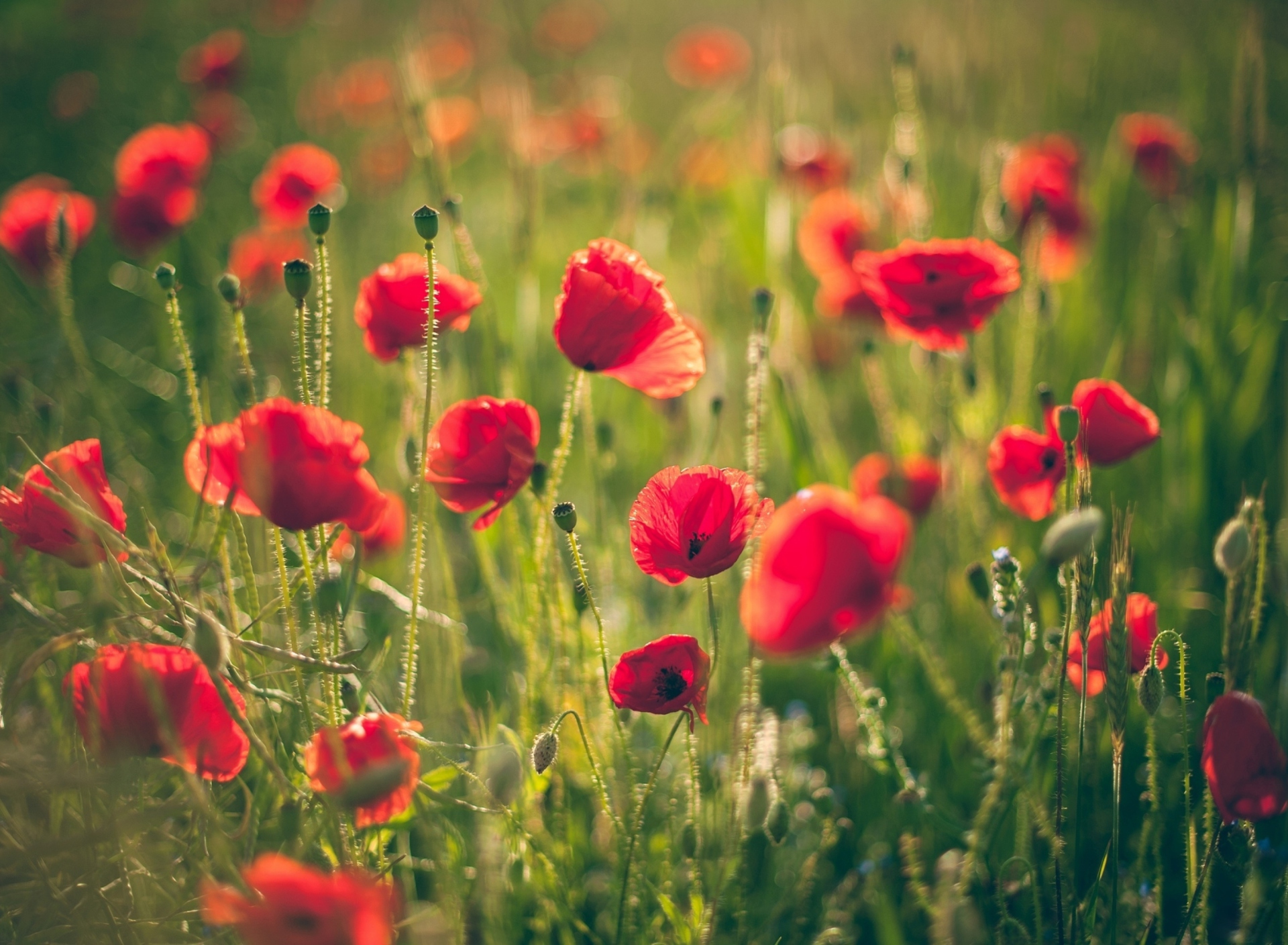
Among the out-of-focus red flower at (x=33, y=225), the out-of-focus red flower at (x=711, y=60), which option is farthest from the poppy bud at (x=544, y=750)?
the out-of-focus red flower at (x=711, y=60)

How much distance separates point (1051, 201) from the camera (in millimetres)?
2088

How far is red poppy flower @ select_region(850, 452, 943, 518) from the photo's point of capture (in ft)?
5.24

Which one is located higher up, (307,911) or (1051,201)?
(1051,201)

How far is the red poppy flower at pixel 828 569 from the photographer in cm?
70

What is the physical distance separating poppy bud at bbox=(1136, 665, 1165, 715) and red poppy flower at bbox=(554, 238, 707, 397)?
605 mm

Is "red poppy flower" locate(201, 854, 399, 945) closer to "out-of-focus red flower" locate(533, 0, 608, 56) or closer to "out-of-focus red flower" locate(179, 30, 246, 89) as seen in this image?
"out-of-focus red flower" locate(179, 30, 246, 89)

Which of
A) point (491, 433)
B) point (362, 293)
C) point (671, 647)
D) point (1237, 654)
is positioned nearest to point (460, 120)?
point (362, 293)

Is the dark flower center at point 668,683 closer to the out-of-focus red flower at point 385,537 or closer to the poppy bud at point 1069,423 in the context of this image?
the poppy bud at point 1069,423

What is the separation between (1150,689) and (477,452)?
0.78 meters

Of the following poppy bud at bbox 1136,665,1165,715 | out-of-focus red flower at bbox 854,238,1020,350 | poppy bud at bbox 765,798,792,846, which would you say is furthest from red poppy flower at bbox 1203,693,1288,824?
out-of-focus red flower at bbox 854,238,1020,350

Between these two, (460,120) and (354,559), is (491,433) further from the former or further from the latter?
(460,120)

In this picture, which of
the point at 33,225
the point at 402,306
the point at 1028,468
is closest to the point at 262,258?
Answer: the point at 33,225

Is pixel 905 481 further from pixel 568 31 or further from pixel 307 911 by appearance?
pixel 568 31

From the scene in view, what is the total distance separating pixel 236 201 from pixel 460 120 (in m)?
1.00
